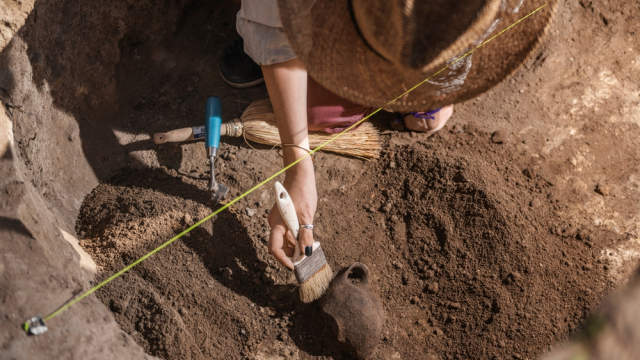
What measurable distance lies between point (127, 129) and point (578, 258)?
2.03m

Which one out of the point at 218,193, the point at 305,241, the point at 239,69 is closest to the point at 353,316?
the point at 305,241

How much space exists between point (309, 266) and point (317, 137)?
2.35ft

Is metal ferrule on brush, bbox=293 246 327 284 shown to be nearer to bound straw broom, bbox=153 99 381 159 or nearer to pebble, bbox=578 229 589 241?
bound straw broom, bbox=153 99 381 159

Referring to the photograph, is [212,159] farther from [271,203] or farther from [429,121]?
[429,121]

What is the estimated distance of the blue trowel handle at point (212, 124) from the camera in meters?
1.98

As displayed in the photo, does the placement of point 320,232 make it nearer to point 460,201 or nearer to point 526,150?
point 460,201

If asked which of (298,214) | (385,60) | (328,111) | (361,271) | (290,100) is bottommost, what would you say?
(361,271)

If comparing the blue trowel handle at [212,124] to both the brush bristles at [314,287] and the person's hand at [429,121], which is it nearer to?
the brush bristles at [314,287]

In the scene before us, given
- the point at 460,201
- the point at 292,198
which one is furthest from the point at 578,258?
the point at 292,198

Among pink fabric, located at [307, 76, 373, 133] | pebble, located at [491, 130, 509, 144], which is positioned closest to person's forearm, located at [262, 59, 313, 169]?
pink fabric, located at [307, 76, 373, 133]

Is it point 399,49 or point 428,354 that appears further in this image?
point 428,354

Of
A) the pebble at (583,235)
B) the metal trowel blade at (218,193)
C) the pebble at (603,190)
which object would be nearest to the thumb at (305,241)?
the metal trowel blade at (218,193)

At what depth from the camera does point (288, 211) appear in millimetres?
1619

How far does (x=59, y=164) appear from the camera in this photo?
5.87 ft
